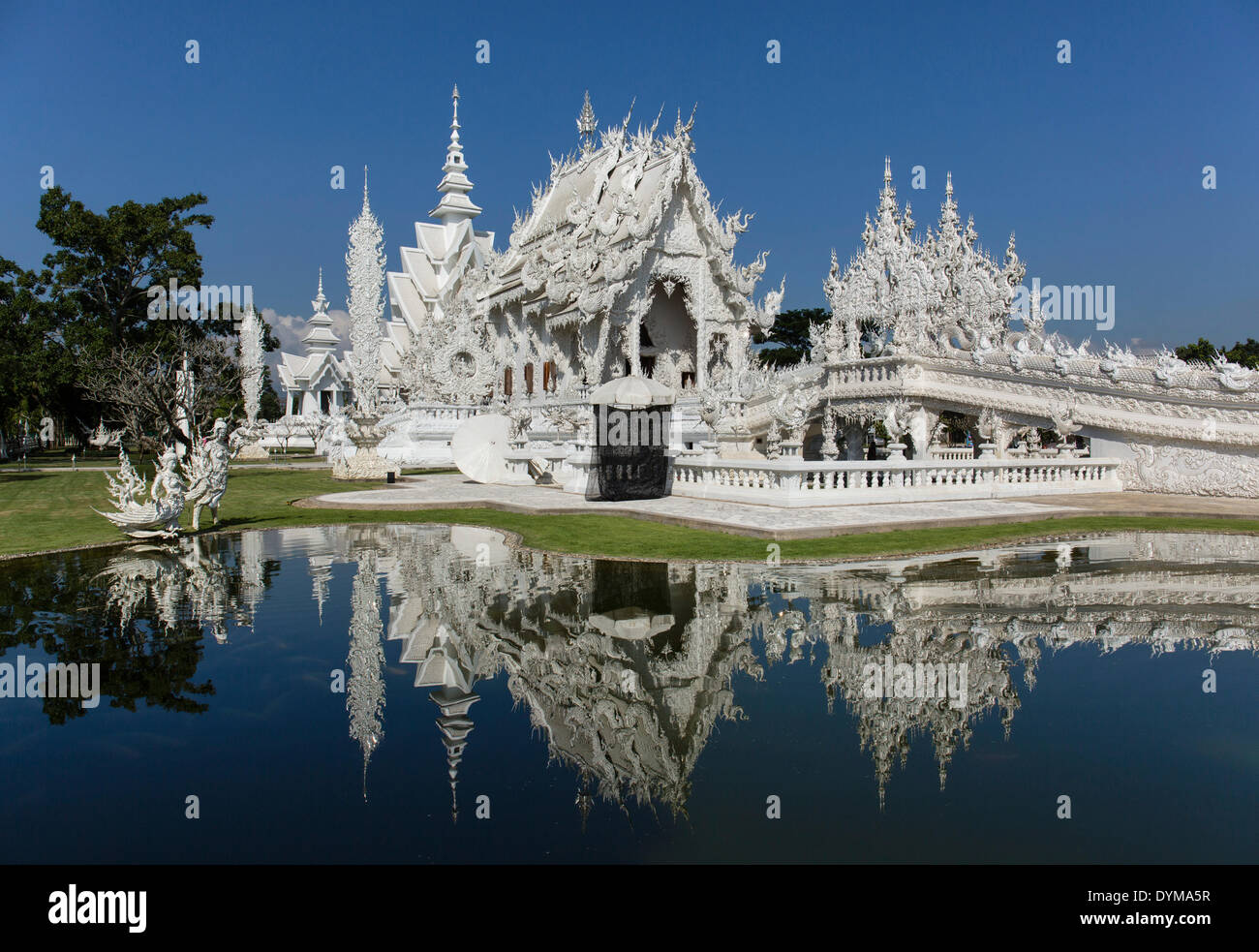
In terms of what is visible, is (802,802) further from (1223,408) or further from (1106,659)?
(1223,408)

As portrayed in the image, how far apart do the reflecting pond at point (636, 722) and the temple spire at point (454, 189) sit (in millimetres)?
44051

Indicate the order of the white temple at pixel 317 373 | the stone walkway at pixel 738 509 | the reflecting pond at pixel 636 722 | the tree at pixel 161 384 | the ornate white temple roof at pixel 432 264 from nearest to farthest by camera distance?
the reflecting pond at pixel 636 722 < the stone walkway at pixel 738 509 < the tree at pixel 161 384 < the ornate white temple roof at pixel 432 264 < the white temple at pixel 317 373

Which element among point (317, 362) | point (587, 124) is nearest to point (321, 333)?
point (317, 362)

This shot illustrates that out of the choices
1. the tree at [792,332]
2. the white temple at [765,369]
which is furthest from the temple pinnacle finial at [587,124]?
the tree at [792,332]

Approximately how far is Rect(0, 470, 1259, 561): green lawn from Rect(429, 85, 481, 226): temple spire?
112 feet

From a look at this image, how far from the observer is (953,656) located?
19.8 ft

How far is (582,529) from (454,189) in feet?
140

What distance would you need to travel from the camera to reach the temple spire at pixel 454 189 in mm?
49438

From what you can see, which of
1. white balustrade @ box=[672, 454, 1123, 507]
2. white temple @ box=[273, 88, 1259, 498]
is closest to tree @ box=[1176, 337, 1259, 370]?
white temple @ box=[273, 88, 1259, 498]

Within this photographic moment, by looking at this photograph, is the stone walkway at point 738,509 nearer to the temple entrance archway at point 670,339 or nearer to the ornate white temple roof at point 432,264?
the temple entrance archway at point 670,339

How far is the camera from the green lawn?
35.7 feet

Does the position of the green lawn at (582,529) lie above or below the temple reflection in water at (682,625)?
above

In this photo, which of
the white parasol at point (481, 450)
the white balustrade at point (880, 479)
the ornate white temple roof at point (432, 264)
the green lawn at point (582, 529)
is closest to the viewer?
the green lawn at point (582, 529)
